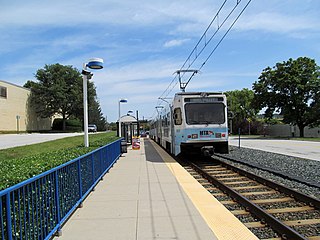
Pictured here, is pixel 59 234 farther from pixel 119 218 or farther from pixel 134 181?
pixel 134 181

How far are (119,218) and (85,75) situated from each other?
7179 millimetres

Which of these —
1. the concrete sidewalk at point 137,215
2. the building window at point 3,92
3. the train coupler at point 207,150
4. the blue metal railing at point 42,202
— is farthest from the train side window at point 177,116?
the building window at point 3,92

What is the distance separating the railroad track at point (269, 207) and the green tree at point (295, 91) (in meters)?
33.0

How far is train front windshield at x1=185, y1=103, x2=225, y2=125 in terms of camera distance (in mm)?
Result: 14427

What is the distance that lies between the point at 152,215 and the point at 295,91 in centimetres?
3968

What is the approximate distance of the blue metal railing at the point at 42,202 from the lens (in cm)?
333

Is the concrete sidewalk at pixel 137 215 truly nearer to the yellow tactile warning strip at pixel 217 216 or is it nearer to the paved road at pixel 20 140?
the yellow tactile warning strip at pixel 217 216

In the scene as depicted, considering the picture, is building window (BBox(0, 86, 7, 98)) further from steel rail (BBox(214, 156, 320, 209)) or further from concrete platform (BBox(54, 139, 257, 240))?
steel rail (BBox(214, 156, 320, 209))

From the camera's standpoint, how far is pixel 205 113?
14562mm

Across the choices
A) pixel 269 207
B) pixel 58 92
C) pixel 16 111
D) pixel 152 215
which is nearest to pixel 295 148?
pixel 269 207

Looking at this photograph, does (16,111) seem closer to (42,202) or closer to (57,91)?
(57,91)

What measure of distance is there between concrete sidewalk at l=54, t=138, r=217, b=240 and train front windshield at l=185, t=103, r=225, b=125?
5.35m

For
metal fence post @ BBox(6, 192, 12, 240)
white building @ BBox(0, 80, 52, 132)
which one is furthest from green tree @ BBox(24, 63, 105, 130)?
metal fence post @ BBox(6, 192, 12, 240)

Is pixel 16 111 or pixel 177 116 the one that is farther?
pixel 16 111
